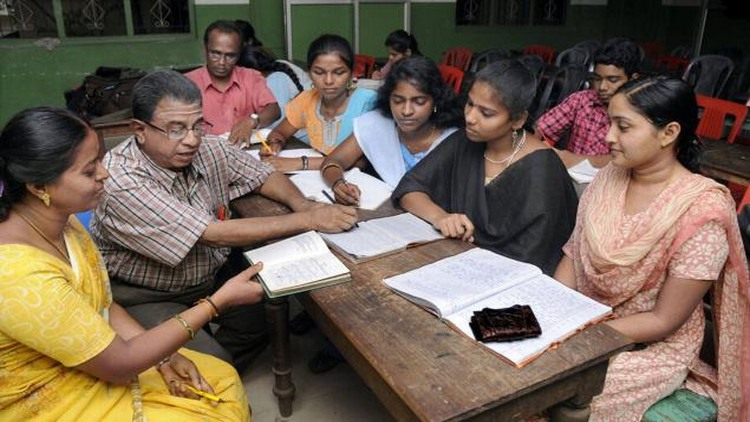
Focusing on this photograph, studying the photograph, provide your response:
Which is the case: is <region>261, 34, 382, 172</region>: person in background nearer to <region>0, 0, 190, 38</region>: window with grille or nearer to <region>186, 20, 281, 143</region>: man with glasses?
<region>186, 20, 281, 143</region>: man with glasses

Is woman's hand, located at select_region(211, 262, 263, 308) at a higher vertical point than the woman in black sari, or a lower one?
lower

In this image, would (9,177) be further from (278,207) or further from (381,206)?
(381,206)

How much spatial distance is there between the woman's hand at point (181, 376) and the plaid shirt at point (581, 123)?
7.50 ft

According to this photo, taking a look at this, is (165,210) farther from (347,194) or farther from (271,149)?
(271,149)

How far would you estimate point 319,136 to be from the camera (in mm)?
2986

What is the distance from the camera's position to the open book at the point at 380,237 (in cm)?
172

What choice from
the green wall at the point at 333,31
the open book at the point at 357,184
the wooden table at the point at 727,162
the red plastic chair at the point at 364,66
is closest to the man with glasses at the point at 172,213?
the open book at the point at 357,184

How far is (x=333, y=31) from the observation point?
706cm

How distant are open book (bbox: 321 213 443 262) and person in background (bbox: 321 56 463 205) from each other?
0.33 m

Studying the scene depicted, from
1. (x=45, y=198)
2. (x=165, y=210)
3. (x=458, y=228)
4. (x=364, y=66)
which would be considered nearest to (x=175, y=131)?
(x=165, y=210)

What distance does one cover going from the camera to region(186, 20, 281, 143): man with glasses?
3309 millimetres

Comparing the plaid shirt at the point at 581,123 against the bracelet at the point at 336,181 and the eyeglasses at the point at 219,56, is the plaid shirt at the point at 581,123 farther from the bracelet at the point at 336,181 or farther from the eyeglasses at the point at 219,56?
the eyeglasses at the point at 219,56

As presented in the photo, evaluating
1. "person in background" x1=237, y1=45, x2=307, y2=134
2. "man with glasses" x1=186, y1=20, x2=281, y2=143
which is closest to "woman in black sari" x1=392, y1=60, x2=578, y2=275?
"man with glasses" x1=186, y1=20, x2=281, y2=143

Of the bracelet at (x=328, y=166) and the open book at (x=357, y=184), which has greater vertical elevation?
the bracelet at (x=328, y=166)
